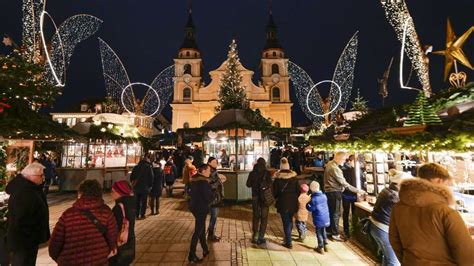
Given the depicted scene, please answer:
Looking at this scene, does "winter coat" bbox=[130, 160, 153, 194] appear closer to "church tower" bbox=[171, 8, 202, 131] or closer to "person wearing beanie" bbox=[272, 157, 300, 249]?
"person wearing beanie" bbox=[272, 157, 300, 249]

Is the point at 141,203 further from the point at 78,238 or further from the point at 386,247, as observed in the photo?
the point at 386,247

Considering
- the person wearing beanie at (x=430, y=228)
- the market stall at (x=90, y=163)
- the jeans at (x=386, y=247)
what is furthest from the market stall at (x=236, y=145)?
the person wearing beanie at (x=430, y=228)

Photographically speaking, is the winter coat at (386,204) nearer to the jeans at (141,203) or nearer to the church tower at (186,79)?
the jeans at (141,203)

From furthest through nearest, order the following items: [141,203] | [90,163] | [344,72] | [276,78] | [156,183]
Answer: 1. [276,78]
2. [344,72]
3. [90,163]
4. [156,183]
5. [141,203]

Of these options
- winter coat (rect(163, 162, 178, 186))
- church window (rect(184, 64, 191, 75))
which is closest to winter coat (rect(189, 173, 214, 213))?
winter coat (rect(163, 162, 178, 186))

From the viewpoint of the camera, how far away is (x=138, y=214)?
7641mm

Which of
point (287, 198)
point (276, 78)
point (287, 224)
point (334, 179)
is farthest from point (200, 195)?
point (276, 78)

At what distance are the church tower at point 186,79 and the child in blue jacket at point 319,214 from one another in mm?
41014

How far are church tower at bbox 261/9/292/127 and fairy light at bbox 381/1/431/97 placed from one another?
33.4m

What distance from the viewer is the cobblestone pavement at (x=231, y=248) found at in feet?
→ 15.4

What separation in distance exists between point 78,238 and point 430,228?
2.95 metres

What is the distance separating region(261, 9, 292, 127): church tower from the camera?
4619 centimetres

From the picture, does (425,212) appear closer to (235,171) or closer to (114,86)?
(235,171)

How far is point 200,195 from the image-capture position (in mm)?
4641
